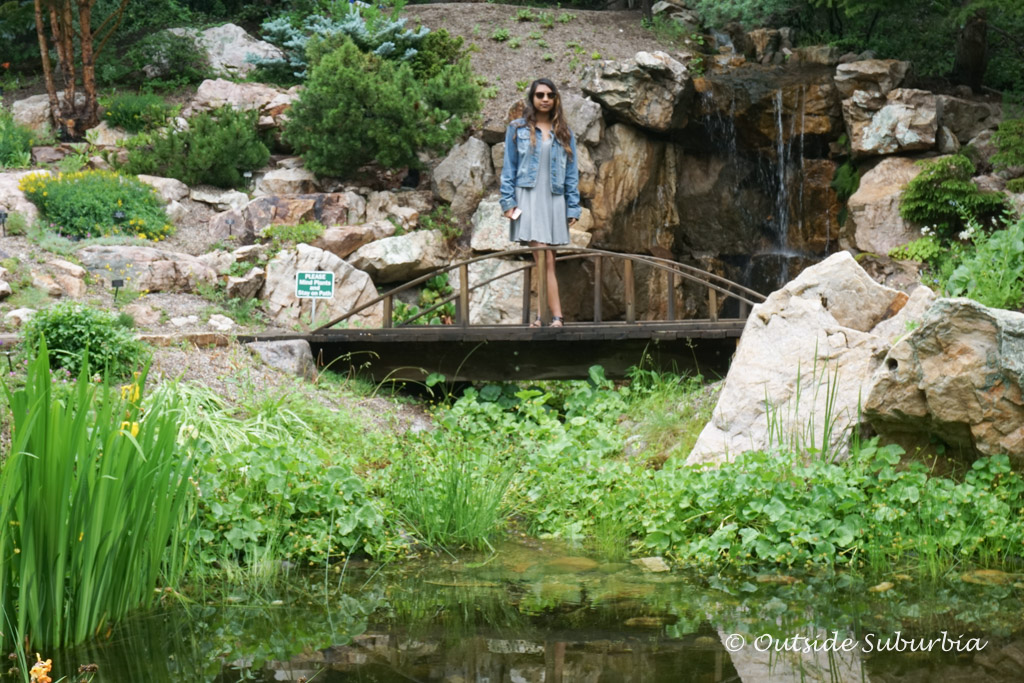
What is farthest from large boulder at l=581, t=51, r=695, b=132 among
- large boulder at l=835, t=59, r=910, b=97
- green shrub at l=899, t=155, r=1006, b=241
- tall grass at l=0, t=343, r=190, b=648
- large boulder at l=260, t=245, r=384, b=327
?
tall grass at l=0, t=343, r=190, b=648

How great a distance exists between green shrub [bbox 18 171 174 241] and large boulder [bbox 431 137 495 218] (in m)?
3.44

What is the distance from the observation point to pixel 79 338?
18.7 feet

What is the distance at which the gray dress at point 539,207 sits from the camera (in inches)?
286

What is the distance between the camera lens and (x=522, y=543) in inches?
174

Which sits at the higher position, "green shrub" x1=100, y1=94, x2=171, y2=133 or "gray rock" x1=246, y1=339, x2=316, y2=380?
"green shrub" x1=100, y1=94, x2=171, y2=133

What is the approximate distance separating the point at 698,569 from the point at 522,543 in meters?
0.89

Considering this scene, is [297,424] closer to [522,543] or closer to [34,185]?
[522,543]

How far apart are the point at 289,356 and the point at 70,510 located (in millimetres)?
4749

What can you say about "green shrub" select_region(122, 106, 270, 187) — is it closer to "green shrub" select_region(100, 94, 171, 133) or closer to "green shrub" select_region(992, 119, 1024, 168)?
"green shrub" select_region(100, 94, 171, 133)

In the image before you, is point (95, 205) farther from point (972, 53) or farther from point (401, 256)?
point (972, 53)

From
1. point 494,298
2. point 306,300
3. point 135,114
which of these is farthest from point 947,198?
point 135,114

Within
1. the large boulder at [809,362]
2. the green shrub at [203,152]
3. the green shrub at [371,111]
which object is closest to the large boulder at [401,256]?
the green shrub at [371,111]

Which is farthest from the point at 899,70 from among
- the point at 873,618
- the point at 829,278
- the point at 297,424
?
the point at 873,618

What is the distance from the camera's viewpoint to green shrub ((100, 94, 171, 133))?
12242mm
